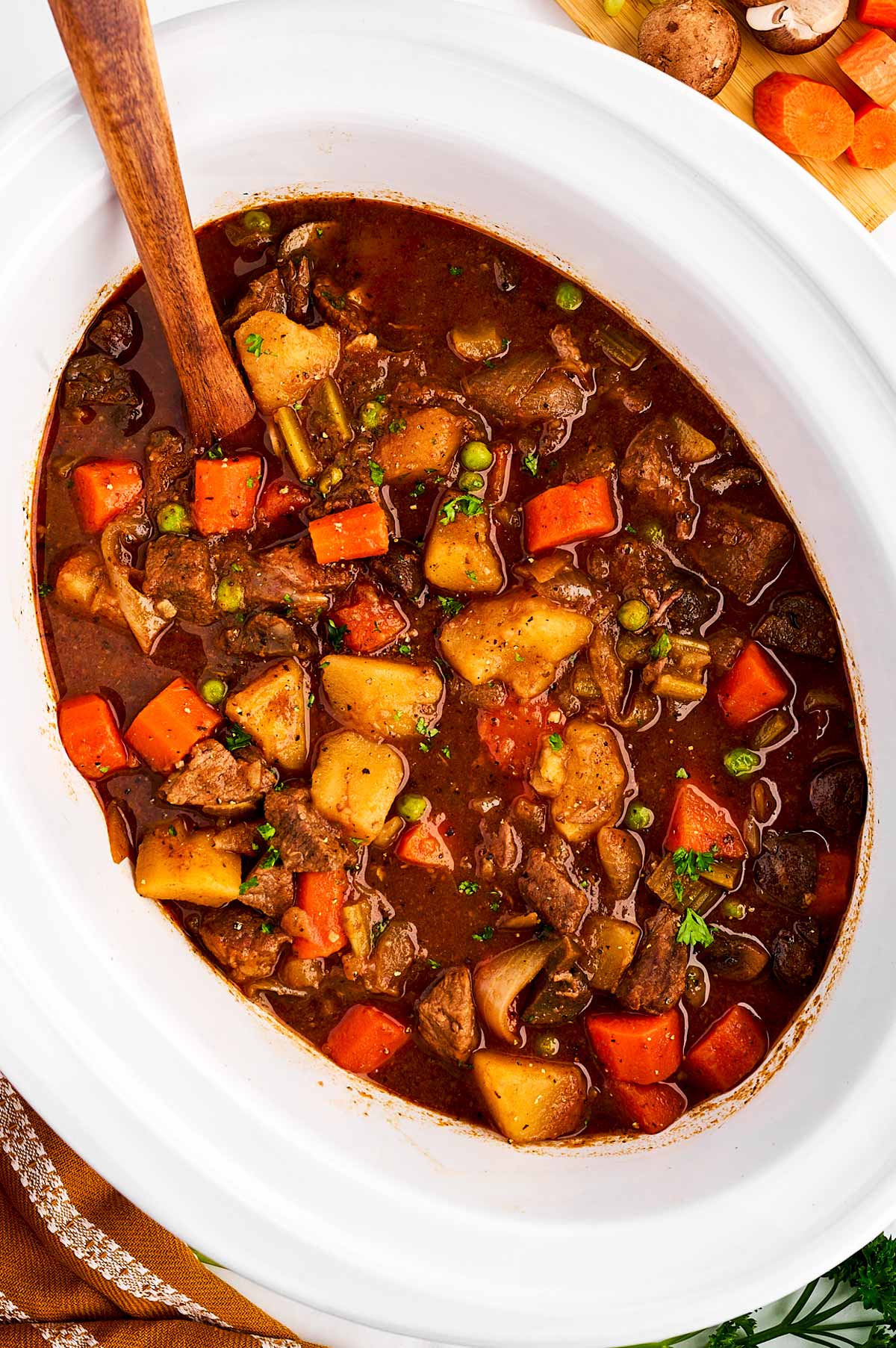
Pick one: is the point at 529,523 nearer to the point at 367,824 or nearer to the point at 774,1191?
the point at 367,824

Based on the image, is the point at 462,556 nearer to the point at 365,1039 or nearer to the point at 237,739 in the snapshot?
the point at 237,739

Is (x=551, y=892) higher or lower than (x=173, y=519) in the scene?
lower

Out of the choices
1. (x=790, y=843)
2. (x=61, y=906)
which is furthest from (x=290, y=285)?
(x=790, y=843)

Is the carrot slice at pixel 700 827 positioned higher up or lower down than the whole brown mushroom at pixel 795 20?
lower down

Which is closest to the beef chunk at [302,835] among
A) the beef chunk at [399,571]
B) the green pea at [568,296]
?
the beef chunk at [399,571]

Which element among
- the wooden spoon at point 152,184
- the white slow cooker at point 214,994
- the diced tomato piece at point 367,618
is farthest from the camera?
the diced tomato piece at point 367,618

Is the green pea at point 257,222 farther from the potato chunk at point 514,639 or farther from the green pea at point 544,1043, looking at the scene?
the green pea at point 544,1043

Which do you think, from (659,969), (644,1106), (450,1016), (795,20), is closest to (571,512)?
(659,969)
